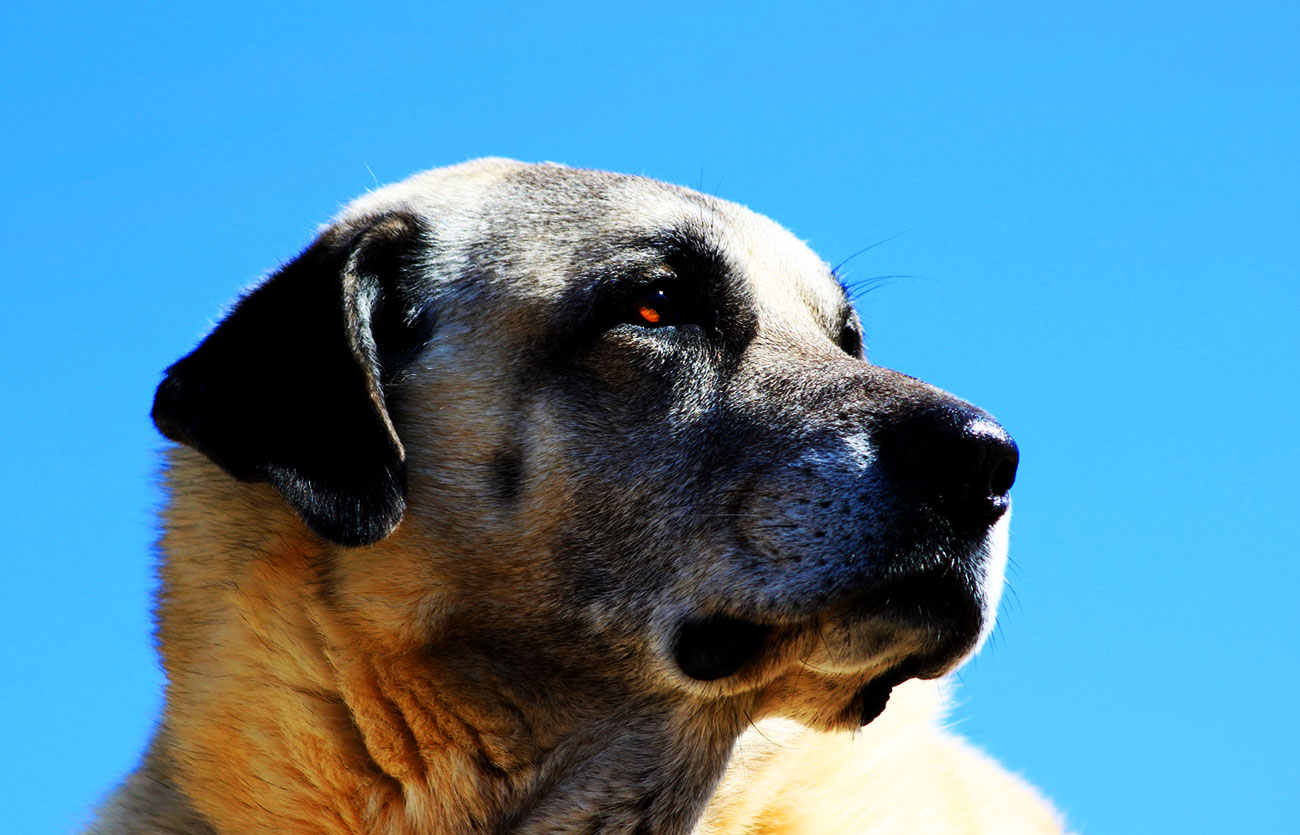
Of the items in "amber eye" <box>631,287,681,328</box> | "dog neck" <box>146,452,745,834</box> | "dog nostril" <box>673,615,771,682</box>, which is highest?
"amber eye" <box>631,287,681,328</box>

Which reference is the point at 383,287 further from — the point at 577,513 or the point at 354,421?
the point at 577,513

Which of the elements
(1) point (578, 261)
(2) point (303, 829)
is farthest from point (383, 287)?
(2) point (303, 829)

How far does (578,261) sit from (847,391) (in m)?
0.80

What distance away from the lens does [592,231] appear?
358 cm

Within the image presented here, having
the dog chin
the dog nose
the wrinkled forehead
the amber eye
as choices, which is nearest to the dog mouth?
the dog chin

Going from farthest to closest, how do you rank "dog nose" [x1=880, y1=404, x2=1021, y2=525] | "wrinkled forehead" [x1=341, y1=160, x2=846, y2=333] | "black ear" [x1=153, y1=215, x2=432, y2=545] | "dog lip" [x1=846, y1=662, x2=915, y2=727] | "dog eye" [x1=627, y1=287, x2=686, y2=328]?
"wrinkled forehead" [x1=341, y1=160, x2=846, y2=333]
"dog eye" [x1=627, y1=287, x2=686, y2=328]
"dog lip" [x1=846, y1=662, x2=915, y2=727]
"black ear" [x1=153, y1=215, x2=432, y2=545]
"dog nose" [x1=880, y1=404, x2=1021, y2=525]

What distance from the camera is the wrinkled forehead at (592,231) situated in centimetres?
352

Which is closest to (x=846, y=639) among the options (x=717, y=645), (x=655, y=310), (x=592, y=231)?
(x=717, y=645)

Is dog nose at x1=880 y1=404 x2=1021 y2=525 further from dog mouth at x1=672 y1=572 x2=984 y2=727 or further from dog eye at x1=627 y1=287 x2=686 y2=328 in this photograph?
dog eye at x1=627 y1=287 x2=686 y2=328

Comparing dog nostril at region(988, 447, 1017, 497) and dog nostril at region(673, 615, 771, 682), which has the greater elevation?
dog nostril at region(988, 447, 1017, 497)

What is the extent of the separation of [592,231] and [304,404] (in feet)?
2.98

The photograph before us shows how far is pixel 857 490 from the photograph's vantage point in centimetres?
302

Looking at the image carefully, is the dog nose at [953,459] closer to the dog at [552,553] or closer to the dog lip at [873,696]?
the dog at [552,553]

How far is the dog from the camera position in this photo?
304cm
